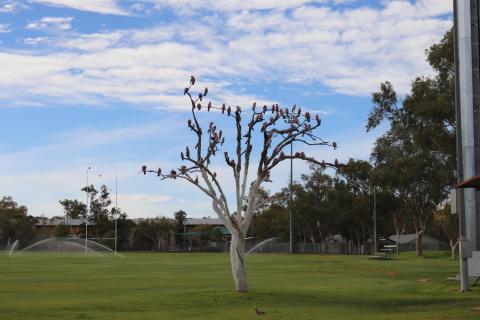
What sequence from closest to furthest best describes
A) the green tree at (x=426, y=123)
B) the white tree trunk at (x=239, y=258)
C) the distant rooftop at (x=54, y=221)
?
the white tree trunk at (x=239, y=258)
the green tree at (x=426, y=123)
the distant rooftop at (x=54, y=221)

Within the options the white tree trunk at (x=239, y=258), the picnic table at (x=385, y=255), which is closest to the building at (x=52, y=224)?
the picnic table at (x=385, y=255)

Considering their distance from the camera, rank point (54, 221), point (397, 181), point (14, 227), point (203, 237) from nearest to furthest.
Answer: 1. point (397, 181)
2. point (14, 227)
3. point (203, 237)
4. point (54, 221)

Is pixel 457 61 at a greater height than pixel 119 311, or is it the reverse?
pixel 457 61

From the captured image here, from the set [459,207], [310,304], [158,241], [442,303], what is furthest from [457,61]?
[158,241]

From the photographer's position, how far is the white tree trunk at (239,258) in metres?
21.7

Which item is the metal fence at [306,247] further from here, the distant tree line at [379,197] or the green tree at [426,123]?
the green tree at [426,123]

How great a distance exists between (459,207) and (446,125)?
60.8ft

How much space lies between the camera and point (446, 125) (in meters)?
40.8

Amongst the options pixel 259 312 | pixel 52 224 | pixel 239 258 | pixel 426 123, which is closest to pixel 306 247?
pixel 52 224

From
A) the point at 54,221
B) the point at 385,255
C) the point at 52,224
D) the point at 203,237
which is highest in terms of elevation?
the point at 54,221

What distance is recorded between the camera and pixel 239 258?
71.4ft

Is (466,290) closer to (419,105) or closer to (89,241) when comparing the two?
(419,105)

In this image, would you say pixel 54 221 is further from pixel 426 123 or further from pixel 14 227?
pixel 426 123

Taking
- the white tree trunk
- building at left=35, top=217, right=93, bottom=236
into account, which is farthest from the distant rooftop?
the white tree trunk
